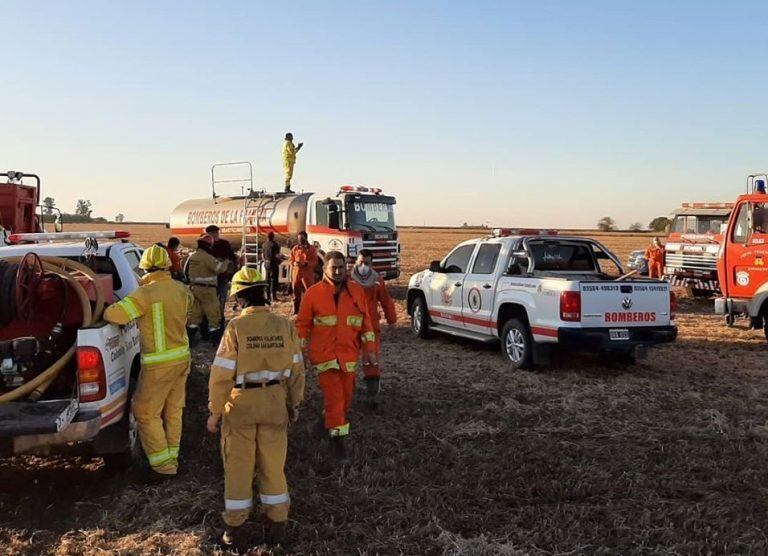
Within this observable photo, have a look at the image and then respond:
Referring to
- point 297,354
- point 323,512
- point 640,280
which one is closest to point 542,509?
point 323,512

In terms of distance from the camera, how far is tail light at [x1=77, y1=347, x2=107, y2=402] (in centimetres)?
442

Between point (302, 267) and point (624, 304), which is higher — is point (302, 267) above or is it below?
above

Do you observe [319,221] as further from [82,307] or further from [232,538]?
[232,538]

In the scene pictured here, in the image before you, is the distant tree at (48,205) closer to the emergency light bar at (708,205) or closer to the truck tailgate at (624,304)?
the truck tailgate at (624,304)

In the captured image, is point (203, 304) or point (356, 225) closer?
point (203, 304)

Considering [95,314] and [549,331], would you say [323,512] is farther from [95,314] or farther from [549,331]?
[549,331]

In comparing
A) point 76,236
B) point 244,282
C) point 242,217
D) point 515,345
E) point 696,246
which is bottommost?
point 515,345

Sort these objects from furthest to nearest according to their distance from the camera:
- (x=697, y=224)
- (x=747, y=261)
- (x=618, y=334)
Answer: (x=697, y=224) → (x=747, y=261) → (x=618, y=334)

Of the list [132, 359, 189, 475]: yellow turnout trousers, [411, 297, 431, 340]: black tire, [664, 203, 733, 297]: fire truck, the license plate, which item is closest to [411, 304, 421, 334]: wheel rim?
[411, 297, 431, 340]: black tire

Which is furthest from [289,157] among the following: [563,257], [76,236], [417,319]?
[76,236]

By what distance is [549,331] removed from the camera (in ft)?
26.8

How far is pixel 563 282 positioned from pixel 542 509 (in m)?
3.93

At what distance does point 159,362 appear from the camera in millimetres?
4895

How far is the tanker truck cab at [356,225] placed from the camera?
16.5 meters
